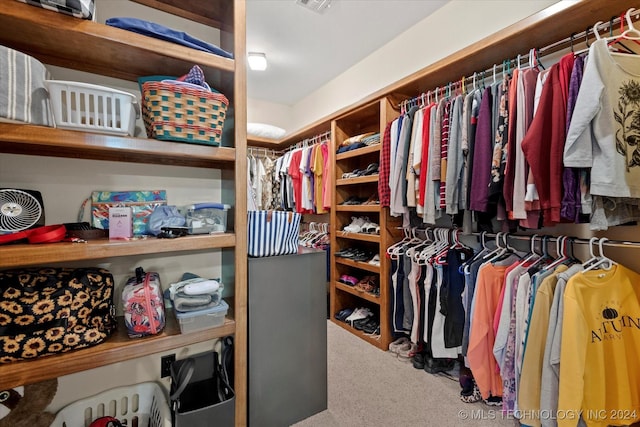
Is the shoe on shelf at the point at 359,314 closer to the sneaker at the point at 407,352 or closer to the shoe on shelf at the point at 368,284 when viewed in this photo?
the shoe on shelf at the point at 368,284

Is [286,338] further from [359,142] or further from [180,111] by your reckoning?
[359,142]

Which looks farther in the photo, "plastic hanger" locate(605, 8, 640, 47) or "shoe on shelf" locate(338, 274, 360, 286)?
"shoe on shelf" locate(338, 274, 360, 286)

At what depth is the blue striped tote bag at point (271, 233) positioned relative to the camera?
139 centimetres

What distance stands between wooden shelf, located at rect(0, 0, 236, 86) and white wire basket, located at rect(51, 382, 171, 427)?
56.0 inches

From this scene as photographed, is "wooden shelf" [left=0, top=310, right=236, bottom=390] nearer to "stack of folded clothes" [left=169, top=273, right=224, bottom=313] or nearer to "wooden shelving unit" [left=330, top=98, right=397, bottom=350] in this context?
"stack of folded clothes" [left=169, top=273, right=224, bottom=313]

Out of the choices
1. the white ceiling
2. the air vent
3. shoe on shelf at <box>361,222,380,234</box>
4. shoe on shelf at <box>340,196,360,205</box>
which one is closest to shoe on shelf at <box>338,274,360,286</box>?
shoe on shelf at <box>361,222,380,234</box>

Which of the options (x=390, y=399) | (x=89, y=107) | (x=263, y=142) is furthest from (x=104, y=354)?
(x=263, y=142)

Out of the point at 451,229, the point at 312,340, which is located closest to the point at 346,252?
the point at 451,229

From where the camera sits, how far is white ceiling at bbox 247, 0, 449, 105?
2.07 metres

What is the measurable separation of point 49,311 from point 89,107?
710 millimetres

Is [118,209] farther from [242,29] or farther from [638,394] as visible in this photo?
[638,394]

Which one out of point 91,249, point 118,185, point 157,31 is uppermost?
point 157,31

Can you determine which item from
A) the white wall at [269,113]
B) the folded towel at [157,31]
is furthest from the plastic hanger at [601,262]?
the white wall at [269,113]

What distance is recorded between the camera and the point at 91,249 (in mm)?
985
